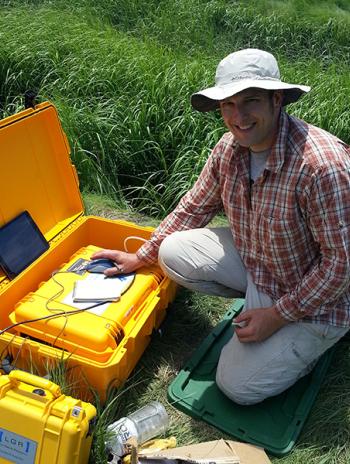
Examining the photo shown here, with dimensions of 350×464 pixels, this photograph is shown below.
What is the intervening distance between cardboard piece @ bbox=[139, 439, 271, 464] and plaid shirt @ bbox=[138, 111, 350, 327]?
59cm

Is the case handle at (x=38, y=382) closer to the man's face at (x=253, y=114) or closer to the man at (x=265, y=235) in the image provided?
the man at (x=265, y=235)

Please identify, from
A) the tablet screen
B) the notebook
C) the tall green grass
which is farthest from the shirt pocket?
the tall green grass

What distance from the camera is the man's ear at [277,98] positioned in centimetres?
204

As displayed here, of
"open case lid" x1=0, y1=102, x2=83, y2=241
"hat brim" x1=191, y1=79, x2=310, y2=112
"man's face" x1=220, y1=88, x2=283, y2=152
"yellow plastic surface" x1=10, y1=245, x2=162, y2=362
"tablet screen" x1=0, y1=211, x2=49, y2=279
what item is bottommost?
"yellow plastic surface" x1=10, y1=245, x2=162, y2=362

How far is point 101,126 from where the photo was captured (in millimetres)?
4254

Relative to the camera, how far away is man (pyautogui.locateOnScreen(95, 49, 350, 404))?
6.63ft

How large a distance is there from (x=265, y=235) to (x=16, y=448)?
1301 millimetres

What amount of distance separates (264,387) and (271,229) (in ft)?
2.41

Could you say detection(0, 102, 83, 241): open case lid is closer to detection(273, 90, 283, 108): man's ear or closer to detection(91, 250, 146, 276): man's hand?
detection(91, 250, 146, 276): man's hand

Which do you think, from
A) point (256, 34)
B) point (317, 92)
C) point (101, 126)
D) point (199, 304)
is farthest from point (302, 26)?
point (199, 304)

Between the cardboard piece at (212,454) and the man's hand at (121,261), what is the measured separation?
0.90 metres

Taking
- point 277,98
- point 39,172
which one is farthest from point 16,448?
point 277,98

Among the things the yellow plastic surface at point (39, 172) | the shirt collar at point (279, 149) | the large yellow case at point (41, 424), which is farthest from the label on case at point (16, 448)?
the shirt collar at point (279, 149)

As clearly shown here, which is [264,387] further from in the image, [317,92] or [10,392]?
[317,92]
